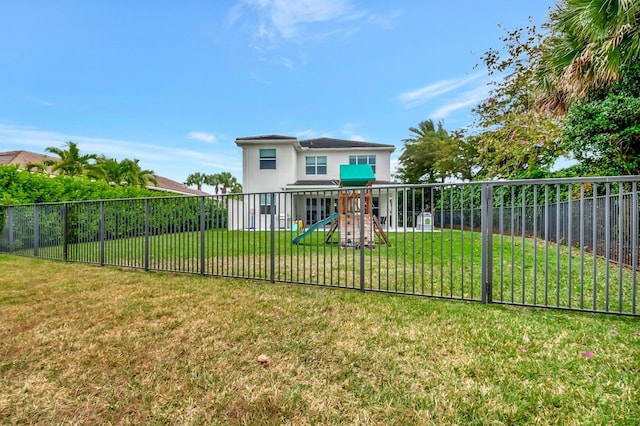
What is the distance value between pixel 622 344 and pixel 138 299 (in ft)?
18.9

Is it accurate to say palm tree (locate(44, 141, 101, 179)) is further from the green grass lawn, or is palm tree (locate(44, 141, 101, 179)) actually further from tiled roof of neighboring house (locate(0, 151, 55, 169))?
the green grass lawn

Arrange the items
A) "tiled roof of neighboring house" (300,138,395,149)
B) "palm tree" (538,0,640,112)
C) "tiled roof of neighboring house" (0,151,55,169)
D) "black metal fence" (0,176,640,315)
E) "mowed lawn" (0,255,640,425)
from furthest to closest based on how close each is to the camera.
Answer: "tiled roof of neighboring house" (300,138,395,149) → "tiled roof of neighboring house" (0,151,55,169) → "palm tree" (538,0,640,112) → "black metal fence" (0,176,640,315) → "mowed lawn" (0,255,640,425)

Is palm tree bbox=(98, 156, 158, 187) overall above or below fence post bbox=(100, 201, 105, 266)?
above

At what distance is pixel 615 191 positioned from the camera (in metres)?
7.54

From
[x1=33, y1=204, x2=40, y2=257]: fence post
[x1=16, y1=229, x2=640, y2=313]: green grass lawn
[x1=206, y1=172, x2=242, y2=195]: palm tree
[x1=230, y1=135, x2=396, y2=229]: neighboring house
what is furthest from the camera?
[x1=206, y1=172, x2=242, y2=195]: palm tree

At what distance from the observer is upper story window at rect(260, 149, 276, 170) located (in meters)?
20.9

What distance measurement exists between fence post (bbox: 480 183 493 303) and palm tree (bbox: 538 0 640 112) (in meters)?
4.46

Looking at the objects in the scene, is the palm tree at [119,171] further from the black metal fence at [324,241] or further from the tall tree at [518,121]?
the tall tree at [518,121]

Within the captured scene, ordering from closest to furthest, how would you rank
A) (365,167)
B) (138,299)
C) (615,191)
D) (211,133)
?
1. (138,299)
2. (615,191)
3. (365,167)
4. (211,133)

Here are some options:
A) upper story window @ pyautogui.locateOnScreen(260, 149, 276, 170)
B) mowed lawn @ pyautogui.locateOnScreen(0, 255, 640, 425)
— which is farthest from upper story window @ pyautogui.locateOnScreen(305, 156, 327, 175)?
mowed lawn @ pyautogui.locateOnScreen(0, 255, 640, 425)

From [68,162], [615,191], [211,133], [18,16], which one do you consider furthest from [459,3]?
[211,133]

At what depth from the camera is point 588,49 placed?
241 inches

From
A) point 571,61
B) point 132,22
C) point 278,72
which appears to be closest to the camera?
point 571,61

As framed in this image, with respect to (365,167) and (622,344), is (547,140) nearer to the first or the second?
(365,167)
